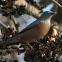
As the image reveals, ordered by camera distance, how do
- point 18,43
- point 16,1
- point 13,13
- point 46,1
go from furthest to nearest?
point 46,1 → point 16,1 → point 13,13 → point 18,43

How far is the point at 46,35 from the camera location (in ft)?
8.09

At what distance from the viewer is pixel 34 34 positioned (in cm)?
248

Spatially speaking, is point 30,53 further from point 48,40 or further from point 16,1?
point 16,1

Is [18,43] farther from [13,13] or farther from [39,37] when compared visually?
[13,13]

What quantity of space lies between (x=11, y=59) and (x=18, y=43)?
0.34 m

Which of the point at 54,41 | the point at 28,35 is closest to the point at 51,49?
the point at 54,41

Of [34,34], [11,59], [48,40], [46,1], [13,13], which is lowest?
[11,59]

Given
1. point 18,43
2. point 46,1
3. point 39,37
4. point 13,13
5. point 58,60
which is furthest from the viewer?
point 46,1

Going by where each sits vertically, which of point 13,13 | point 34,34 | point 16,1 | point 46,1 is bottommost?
point 34,34

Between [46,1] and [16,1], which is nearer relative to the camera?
[16,1]

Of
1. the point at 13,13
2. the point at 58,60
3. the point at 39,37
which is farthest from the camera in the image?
the point at 13,13

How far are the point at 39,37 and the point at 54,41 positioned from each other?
0.30 metres

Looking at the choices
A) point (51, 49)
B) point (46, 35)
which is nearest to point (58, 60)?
point (51, 49)

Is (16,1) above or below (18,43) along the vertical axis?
above
